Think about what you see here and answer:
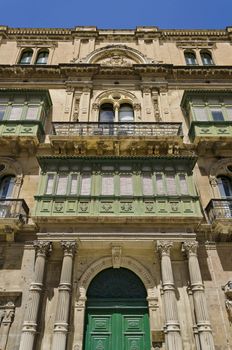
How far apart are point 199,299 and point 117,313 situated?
281cm

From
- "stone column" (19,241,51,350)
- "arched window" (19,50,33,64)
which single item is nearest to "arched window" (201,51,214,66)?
"arched window" (19,50,33,64)

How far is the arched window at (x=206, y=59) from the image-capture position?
69.9 ft

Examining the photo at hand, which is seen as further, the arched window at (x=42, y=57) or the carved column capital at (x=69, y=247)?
the arched window at (x=42, y=57)

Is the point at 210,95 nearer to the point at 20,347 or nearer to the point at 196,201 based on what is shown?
the point at 196,201

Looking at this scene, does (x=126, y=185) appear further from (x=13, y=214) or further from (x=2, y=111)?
(x=2, y=111)

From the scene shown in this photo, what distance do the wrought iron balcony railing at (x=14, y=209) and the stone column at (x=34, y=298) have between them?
153cm

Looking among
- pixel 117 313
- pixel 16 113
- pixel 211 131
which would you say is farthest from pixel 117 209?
pixel 16 113

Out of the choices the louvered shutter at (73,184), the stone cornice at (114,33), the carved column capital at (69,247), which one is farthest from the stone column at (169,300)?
the stone cornice at (114,33)

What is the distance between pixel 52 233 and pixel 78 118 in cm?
772

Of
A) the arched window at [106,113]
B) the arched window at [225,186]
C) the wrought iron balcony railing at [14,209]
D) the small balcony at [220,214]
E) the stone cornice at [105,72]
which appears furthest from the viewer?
the stone cornice at [105,72]

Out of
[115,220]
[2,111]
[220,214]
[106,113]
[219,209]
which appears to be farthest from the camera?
[106,113]

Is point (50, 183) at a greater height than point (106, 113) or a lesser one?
lesser

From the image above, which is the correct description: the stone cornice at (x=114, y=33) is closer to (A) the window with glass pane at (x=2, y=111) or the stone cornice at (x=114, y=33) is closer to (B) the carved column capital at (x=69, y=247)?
(A) the window with glass pane at (x=2, y=111)

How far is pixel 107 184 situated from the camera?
40.5 feet
